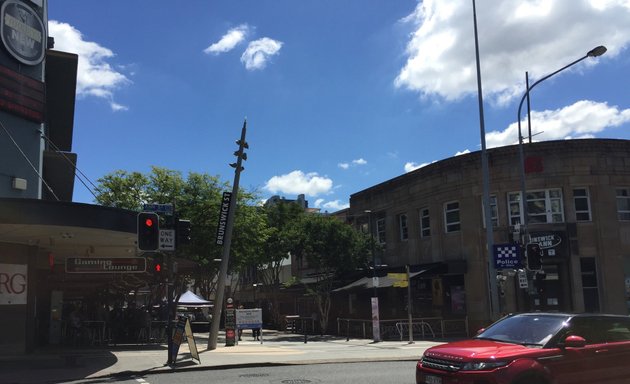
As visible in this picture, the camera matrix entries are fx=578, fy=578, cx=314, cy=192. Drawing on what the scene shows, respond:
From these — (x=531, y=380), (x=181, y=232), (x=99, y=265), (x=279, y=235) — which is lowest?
(x=531, y=380)

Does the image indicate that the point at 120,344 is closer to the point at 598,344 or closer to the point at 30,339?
the point at 30,339

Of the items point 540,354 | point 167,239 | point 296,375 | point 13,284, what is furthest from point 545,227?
point 13,284

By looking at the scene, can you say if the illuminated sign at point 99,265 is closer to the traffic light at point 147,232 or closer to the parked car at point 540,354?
the traffic light at point 147,232

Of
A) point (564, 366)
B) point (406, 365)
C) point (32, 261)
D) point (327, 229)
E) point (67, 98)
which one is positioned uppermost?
point (67, 98)

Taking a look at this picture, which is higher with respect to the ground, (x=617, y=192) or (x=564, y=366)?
(x=617, y=192)

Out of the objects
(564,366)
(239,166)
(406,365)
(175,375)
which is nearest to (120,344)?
(239,166)

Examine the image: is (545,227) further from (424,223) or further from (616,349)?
(616,349)

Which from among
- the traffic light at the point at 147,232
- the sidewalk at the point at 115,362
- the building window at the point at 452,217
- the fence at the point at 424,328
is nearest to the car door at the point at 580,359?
the sidewalk at the point at 115,362

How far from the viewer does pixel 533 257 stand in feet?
61.2

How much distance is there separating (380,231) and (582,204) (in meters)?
12.9

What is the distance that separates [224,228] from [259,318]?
21.9ft

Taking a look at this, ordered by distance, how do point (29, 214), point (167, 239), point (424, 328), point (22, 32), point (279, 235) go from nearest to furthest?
point (29, 214) → point (167, 239) → point (22, 32) → point (424, 328) → point (279, 235)

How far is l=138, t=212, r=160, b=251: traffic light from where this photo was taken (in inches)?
552

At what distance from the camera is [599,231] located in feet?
91.9
